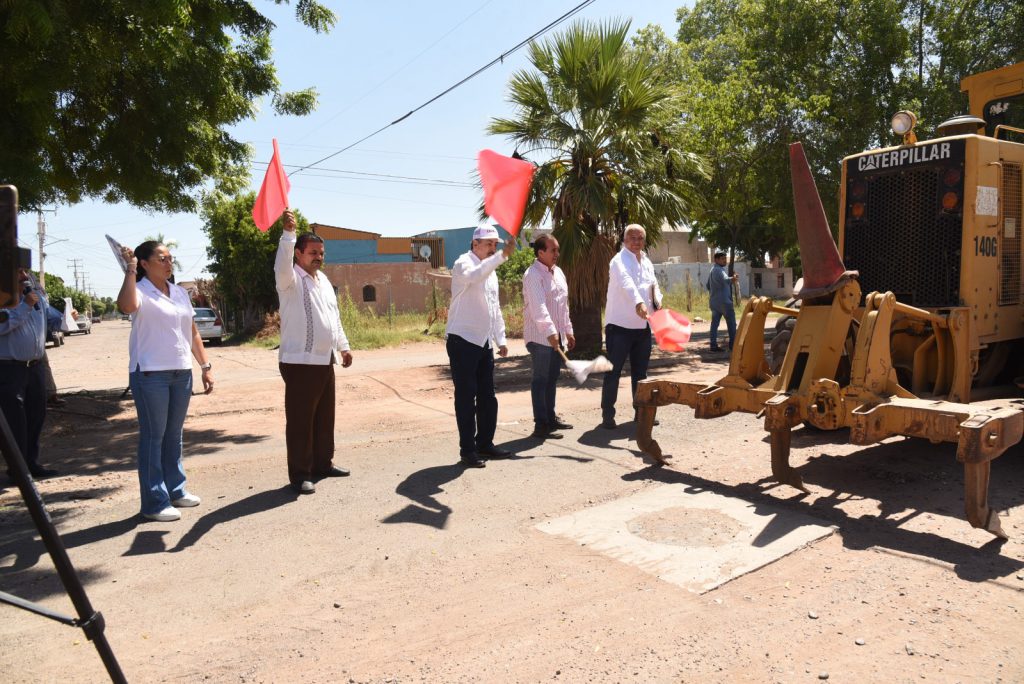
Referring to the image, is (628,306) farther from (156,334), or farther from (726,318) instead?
(726,318)

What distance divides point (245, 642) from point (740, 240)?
43256 mm

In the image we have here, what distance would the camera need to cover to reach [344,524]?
16.1 ft

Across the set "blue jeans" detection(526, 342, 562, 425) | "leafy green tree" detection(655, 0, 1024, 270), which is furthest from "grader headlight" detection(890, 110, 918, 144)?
"leafy green tree" detection(655, 0, 1024, 270)

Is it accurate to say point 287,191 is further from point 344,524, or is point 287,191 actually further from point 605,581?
point 605,581

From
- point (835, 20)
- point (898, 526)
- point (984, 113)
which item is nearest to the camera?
point (898, 526)

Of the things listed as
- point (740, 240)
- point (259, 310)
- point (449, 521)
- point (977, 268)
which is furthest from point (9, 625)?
point (740, 240)

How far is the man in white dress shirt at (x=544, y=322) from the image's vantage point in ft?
23.4

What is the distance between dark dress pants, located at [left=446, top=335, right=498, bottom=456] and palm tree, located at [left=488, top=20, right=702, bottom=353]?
261 inches

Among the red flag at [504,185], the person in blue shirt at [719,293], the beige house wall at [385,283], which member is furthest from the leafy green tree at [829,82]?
the beige house wall at [385,283]

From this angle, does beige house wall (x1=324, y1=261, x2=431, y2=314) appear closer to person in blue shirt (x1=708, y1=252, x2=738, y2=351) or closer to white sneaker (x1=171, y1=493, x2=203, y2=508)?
person in blue shirt (x1=708, y1=252, x2=738, y2=351)

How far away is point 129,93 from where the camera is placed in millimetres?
8344

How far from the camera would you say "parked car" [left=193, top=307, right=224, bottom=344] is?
2914 cm

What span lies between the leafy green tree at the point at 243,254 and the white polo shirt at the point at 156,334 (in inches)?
1032

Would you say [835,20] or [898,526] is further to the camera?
[835,20]
